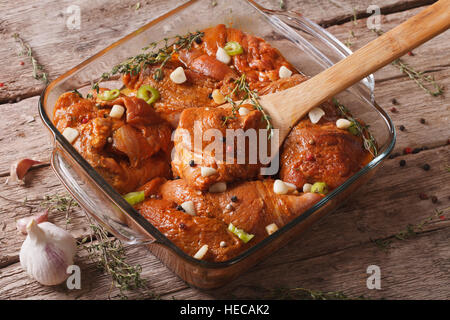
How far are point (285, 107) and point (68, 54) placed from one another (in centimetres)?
178

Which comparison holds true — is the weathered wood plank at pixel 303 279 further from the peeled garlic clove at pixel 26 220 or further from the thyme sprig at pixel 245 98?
the thyme sprig at pixel 245 98

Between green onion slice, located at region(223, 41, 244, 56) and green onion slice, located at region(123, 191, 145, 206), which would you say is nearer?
green onion slice, located at region(123, 191, 145, 206)

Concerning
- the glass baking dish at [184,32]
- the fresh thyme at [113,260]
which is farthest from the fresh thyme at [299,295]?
the fresh thyme at [113,260]

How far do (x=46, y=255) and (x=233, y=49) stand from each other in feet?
5.37

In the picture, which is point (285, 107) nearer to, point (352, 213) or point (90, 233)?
point (352, 213)

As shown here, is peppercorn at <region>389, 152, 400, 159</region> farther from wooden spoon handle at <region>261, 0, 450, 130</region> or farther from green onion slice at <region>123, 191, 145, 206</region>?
green onion slice at <region>123, 191, 145, 206</region>

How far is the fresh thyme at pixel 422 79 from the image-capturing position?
11.9ft

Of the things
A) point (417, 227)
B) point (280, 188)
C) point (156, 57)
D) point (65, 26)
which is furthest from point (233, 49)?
point (417, 227)

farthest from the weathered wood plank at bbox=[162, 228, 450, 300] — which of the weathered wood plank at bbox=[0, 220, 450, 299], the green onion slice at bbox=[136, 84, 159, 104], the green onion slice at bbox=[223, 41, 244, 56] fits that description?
the green onion slice at bbox=[223, 41, 244, 56]

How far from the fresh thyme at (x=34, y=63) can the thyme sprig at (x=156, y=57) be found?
2.44 feet

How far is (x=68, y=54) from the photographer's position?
3766 mm

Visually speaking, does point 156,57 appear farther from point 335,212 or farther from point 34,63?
point 335,212

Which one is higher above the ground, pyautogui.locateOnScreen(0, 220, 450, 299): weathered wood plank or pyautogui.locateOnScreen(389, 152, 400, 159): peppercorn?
pyautogui.locateOnScreen(389, 152, 400, 159): peppercorn

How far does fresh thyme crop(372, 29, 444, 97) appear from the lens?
3.62 metres
